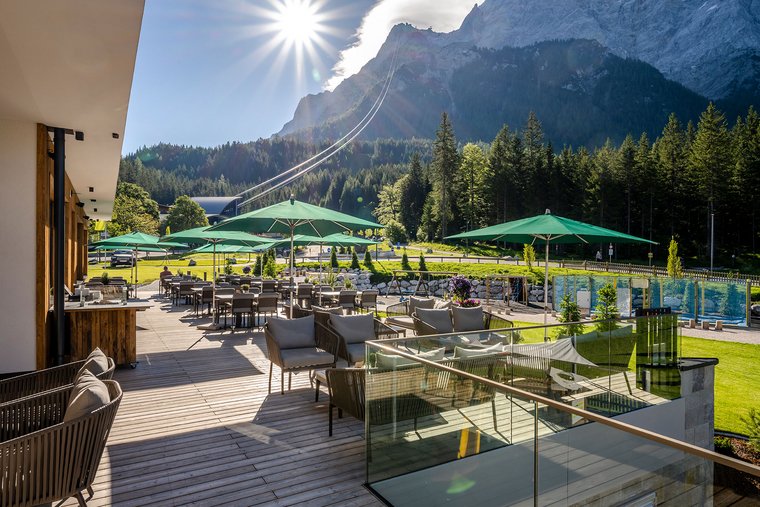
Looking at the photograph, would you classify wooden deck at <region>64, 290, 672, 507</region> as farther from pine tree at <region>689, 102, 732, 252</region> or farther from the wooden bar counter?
pine tree at <region>689, 102, 732, 252</region>

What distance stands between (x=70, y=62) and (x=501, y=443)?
5.00 metres

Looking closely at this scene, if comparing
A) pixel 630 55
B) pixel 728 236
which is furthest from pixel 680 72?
pixel 728 236

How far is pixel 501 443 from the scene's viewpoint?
295 centimetres

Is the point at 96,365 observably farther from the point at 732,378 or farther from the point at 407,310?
the point at 732,378

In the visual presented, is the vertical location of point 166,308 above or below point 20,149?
below

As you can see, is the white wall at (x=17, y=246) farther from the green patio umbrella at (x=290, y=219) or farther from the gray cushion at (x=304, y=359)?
the gray cushion at (x=304, y=359)

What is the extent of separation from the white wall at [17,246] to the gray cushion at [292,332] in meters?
3.34

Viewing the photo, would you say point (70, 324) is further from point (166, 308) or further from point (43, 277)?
point (166, 308)

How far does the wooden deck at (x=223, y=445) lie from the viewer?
327cm

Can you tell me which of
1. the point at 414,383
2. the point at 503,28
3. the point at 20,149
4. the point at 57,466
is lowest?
the point at 57,466

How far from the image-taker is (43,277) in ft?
20.2

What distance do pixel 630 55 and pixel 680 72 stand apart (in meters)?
23.0

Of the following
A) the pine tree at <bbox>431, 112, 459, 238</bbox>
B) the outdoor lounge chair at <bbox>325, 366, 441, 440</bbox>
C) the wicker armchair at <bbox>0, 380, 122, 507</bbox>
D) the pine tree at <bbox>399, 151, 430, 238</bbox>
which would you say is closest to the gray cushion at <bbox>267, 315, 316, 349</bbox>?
the outdoor lounge chair at <bbox>325, 366, 441, 440</bbox>

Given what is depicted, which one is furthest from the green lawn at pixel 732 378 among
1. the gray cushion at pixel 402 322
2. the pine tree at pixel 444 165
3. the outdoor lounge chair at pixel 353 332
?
the pine tree at pixel 444 165
